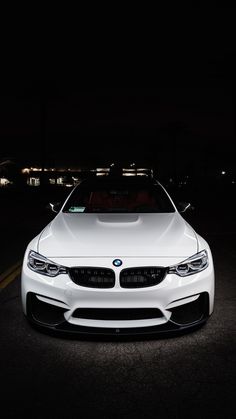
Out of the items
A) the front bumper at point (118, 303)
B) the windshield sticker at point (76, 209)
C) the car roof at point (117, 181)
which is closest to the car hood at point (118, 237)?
the front bumper at point (118, 303)

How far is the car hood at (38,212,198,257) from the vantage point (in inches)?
162

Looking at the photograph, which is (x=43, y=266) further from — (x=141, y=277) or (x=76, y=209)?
(x=76, y=209)

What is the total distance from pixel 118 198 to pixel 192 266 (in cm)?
248

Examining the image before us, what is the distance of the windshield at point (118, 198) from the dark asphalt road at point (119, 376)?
5.89 ft

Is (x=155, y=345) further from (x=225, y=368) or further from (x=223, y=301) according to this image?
(x=223, y=301)

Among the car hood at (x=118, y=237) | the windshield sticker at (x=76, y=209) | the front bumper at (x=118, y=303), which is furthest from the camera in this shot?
the windshield sticker at (x=76, y=209)

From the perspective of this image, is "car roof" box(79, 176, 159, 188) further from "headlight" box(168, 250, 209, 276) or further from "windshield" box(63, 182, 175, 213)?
"headlight" box(168, 250, 209, 276)

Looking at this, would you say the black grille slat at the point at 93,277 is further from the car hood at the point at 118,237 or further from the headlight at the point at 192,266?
the headlight at the point at 192,266

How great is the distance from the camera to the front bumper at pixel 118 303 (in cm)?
384

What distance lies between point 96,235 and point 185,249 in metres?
0.85

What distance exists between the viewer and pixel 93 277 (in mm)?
3959

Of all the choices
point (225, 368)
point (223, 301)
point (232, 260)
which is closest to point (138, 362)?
point (225, 368)

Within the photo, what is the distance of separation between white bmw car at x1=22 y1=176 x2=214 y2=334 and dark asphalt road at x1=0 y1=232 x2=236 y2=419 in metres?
0.30

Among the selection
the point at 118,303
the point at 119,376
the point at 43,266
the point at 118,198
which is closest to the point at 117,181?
the point at 118,198
